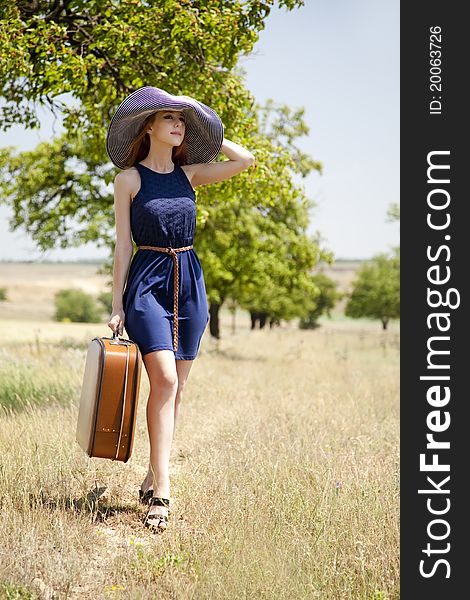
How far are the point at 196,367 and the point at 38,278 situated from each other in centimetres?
10193

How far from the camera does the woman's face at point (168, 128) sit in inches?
179

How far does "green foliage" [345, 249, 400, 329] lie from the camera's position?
2208 inches

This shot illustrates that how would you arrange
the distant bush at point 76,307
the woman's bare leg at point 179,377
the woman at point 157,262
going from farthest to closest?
the distant bush at point 76,307 < the woman's bare leg at point 179,377 < the woman at point 157,262

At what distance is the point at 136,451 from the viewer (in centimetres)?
600

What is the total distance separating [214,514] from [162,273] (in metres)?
1.42

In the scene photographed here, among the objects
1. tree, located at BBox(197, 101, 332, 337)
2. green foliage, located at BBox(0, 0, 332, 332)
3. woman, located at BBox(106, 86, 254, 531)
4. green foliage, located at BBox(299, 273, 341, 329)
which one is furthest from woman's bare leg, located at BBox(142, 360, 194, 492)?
green foliage, located at BBox(299, 273, 341, 329)

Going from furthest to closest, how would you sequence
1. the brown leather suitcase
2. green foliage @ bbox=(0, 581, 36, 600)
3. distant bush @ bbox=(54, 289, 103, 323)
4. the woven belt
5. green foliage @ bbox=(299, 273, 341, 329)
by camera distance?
green foliage @ bbox=(299, 273, 341, 329) < distant bush @ bbox=(54, 289, 103, 323) < the woven belt < the brown leather suitcase < green foliage @ bbox=(0, 581, 36, 600)

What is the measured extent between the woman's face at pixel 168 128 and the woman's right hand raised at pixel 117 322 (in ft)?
3.50

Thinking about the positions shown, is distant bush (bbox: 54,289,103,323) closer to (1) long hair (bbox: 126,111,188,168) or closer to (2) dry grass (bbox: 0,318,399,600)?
(2) dry grass (bbox: 0,318,399,600)

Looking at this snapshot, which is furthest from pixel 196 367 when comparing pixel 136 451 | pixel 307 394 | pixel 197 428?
pixel 136 451

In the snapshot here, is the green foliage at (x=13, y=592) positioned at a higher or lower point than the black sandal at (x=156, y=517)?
lower

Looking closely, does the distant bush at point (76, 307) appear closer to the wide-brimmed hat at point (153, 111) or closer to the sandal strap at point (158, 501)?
the wide-brimmed hat at point (153, 111)

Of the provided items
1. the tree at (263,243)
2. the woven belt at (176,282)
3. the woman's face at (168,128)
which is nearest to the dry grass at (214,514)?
the woven belt at (176,282)

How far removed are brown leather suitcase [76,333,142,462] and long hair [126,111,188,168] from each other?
49.0 inches
